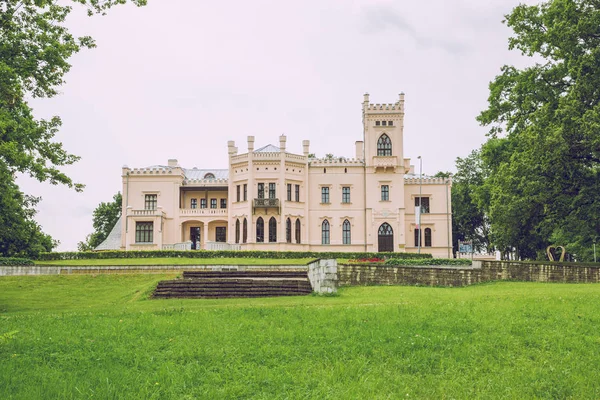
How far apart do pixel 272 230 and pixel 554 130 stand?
2638 centimetres

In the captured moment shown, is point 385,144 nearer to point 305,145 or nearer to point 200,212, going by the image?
point 305,145

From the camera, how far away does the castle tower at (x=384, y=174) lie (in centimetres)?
5156

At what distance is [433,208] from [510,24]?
22.9m

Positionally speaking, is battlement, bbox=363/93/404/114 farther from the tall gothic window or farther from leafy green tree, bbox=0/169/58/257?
leafy green tree, bbox=0/169/58/257

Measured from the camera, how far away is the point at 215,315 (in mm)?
15219

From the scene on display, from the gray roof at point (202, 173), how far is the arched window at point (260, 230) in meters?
9.17

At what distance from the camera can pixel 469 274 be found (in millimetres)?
26484

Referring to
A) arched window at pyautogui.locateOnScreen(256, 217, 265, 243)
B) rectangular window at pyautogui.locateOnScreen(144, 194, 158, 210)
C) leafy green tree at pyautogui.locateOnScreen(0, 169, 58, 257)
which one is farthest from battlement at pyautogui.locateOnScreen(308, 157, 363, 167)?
leafy green tree at pyautogui.locateOnScreen(0, 169, 58, 257)

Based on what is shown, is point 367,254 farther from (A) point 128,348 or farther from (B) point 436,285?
(A) point 128,348

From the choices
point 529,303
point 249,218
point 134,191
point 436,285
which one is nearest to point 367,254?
point 249,218

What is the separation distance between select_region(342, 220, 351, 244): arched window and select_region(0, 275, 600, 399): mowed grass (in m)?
35.7

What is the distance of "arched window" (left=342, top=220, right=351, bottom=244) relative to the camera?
51984mm

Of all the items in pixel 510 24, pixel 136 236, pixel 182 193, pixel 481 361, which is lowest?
pixel 481 361

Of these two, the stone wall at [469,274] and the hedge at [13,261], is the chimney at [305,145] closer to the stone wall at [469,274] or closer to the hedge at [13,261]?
the hedge at [13,261]
